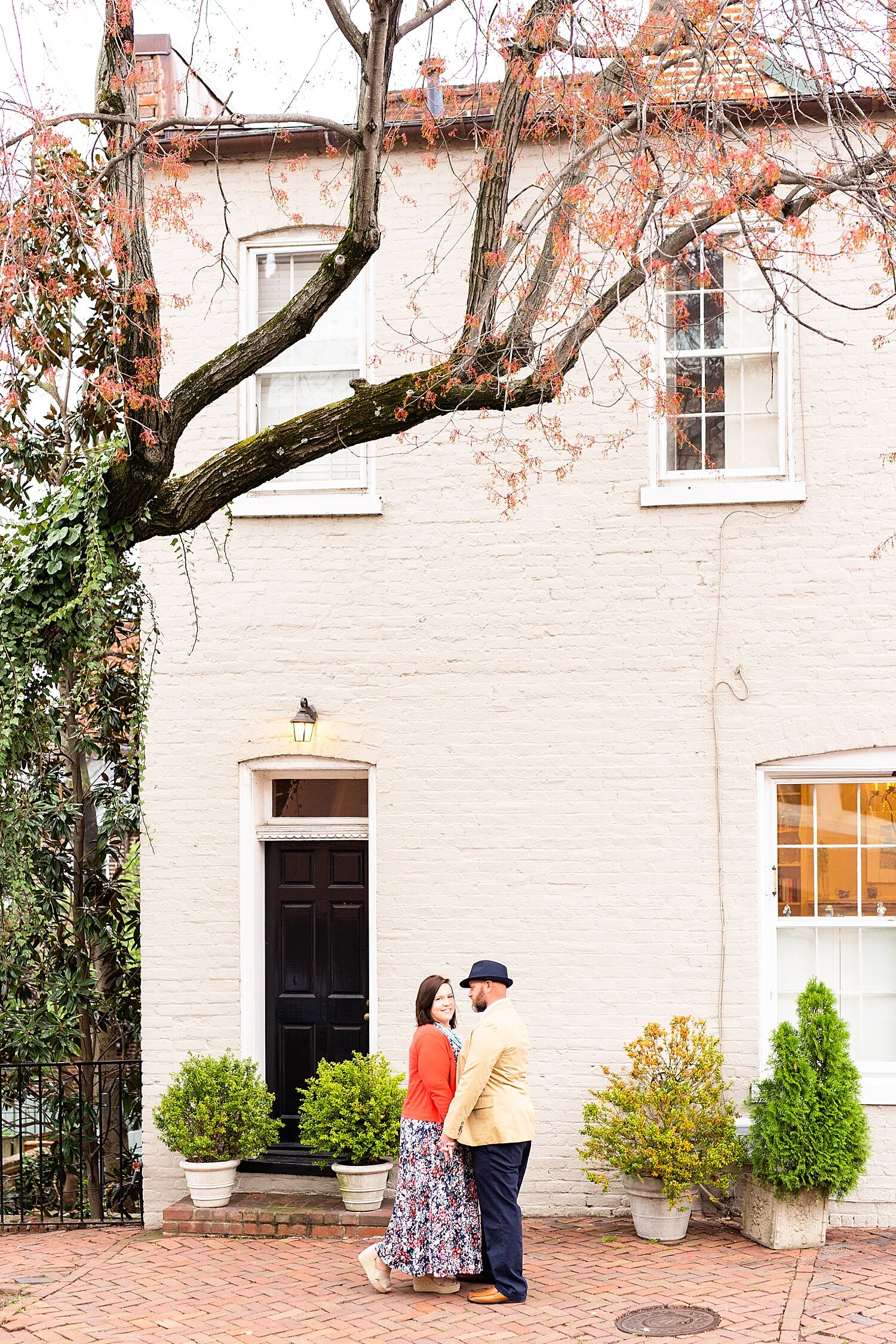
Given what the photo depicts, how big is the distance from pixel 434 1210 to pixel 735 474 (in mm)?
5157

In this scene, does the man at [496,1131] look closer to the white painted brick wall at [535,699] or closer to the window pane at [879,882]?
the white painted brick wall at [535,699]

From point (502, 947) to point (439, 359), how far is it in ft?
13.3

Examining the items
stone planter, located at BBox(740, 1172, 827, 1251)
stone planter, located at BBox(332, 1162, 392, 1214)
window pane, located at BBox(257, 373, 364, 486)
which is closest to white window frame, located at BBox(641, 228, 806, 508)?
window pane, located at BBox(257, 373, 364, 486)

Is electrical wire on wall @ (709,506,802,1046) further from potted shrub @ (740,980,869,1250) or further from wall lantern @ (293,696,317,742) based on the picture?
wall lantern @ (293,696,317,742)

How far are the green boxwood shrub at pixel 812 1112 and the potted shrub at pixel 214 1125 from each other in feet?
10.7

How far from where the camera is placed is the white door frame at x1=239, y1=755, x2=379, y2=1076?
9.79 meters

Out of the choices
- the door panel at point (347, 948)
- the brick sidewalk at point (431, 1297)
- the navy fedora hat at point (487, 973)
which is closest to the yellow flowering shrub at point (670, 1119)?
the brick sidewalk at point (431, 1297)

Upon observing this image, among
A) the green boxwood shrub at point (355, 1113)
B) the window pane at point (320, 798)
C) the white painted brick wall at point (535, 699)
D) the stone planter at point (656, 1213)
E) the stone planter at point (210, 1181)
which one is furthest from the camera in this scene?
the window pane at point (320, 798)

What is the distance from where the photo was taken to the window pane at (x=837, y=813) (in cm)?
952

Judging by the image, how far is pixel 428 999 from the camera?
7.61m

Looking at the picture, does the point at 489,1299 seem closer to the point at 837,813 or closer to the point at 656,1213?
the point at 656,1213

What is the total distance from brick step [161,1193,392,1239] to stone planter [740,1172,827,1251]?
2376 mm

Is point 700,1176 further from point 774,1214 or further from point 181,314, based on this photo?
point 181,314

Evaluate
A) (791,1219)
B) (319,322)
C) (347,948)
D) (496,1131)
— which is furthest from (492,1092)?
(319,322)
